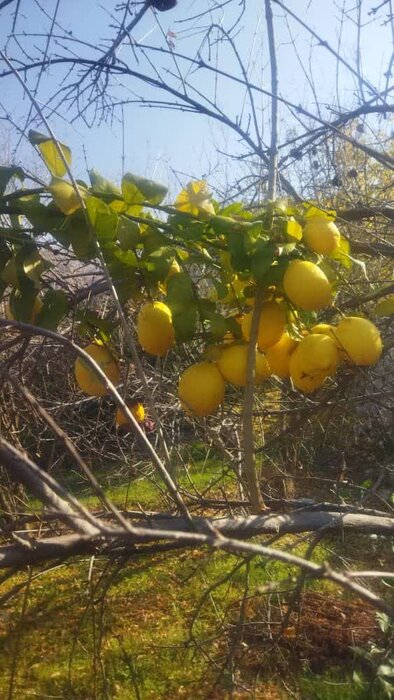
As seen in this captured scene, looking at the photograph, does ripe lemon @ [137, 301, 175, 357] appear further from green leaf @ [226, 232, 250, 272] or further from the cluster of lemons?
green leaf @ [226, 232, 250, 272]

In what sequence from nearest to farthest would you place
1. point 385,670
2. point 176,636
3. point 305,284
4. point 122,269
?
point 305,284 < point 122,269 < point 385,670 < point 176,636

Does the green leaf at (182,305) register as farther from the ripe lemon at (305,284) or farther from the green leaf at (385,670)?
the green leaf at (385,670)

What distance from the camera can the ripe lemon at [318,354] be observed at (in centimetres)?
79

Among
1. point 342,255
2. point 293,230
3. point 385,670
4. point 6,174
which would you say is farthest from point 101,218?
point 385,670

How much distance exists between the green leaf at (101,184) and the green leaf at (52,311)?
0.52 ft

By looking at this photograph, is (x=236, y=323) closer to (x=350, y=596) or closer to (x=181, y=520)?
(x=181, y=520)

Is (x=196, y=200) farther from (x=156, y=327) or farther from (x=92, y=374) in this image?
(x=92, y=374)

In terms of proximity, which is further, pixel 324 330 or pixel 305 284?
pixel 324 330

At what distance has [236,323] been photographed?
0.86m

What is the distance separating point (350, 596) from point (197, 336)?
231 centimetres

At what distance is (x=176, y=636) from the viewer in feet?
8.18

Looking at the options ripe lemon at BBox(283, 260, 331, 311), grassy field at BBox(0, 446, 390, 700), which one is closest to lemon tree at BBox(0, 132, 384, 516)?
ripe lemon at BBox(283, 260, 331, 311)

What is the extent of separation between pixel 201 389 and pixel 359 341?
0.22 m

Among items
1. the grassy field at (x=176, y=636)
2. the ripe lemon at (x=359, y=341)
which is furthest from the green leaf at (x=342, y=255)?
the grassy field at (x=176, y=636)
